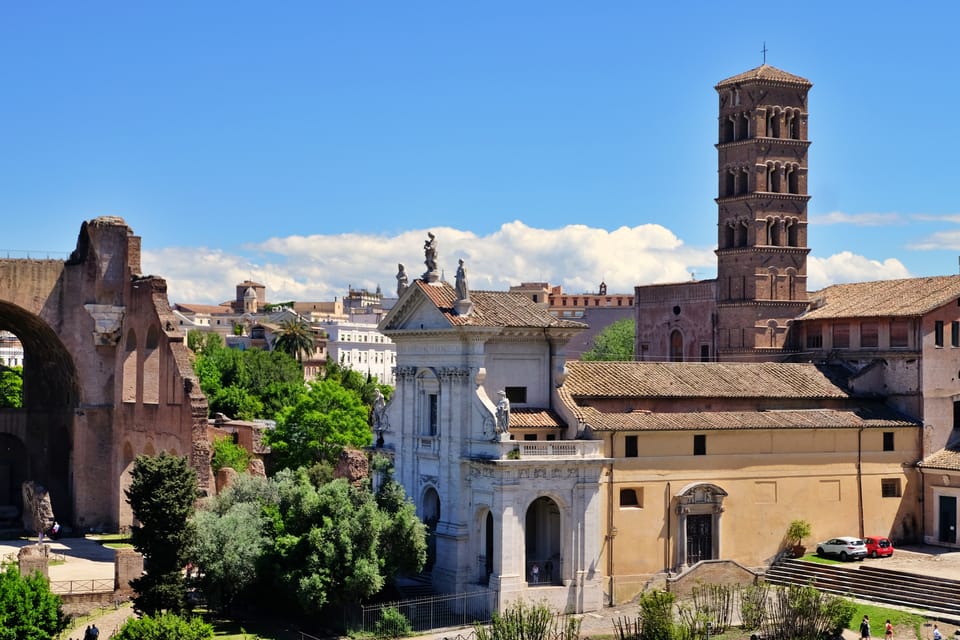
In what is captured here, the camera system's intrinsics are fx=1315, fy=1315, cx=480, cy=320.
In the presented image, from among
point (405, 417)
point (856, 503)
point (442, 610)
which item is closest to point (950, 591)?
point (856, 503)

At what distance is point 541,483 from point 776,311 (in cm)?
2432

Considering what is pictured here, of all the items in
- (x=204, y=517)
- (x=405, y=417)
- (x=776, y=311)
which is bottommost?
(x=204, y=517)

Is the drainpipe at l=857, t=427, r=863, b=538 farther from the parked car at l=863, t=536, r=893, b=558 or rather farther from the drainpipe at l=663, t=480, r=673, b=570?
the drainpipe at l=663, t=480, r=673, b=570

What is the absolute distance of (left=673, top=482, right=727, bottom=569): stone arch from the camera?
50156 mm

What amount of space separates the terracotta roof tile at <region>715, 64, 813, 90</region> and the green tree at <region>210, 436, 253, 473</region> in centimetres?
3282

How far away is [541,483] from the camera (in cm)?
4744

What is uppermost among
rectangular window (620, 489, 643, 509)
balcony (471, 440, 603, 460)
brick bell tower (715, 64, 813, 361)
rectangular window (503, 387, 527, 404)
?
brick bell tower (715, 64, 813, 361)

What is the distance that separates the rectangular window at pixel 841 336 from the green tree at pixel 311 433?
29022 mm

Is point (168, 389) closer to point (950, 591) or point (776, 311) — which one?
point (776, 311)

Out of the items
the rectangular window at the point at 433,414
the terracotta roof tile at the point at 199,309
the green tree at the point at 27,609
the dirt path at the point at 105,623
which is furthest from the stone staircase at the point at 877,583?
the terracotta roof tile at the point at 199,309

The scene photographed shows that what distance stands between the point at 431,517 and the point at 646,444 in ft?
29.4

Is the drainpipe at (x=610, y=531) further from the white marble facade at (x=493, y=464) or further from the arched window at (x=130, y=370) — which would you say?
the arched window at (x=130, y=370)

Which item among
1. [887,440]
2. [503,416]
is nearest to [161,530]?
[503,416]

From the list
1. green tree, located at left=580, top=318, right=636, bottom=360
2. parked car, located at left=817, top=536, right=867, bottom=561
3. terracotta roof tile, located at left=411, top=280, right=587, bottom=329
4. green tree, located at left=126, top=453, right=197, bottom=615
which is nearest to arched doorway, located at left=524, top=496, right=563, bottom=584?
terracotta roof tile, located at left=411, top=280, right=587, bottom=329
